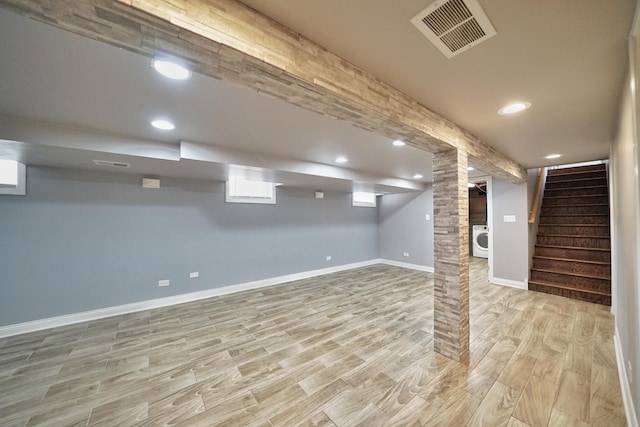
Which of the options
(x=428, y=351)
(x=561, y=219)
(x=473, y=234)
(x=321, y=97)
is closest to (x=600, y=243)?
(x=561, y=219)

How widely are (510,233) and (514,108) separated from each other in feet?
12.2

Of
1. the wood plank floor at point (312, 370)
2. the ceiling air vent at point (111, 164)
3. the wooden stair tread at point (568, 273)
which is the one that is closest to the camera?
the wood plank floor at point (312, 370)

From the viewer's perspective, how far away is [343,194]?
6.30 metres

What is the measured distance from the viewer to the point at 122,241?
137 inches

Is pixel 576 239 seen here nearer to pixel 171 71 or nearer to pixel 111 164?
pixel 171 71

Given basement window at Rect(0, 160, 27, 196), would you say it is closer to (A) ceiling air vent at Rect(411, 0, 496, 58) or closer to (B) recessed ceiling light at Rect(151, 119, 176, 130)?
(B) recessed ceiling light at Rect(151, 119, 176, 130)

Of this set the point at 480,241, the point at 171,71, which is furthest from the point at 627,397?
the point at 480,241

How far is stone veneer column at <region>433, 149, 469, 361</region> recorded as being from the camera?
2230mm

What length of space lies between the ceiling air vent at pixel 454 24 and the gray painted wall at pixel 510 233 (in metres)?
4.55

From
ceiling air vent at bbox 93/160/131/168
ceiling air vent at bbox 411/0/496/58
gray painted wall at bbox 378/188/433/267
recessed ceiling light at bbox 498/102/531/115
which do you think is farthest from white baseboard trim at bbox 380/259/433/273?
ceiling air vent at bbox 93/160/131/168

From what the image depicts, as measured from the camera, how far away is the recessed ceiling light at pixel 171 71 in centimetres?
130

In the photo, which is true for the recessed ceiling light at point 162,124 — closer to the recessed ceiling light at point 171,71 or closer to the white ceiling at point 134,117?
the white ceiling at point 134,117

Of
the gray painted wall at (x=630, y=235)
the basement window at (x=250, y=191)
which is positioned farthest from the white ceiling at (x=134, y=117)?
the gray painted wall at (x=630, y=235)

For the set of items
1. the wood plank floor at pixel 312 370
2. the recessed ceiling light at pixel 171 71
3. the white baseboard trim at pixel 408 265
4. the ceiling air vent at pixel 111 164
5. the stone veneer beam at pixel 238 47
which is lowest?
the wood plank floor at pixel 312 370
